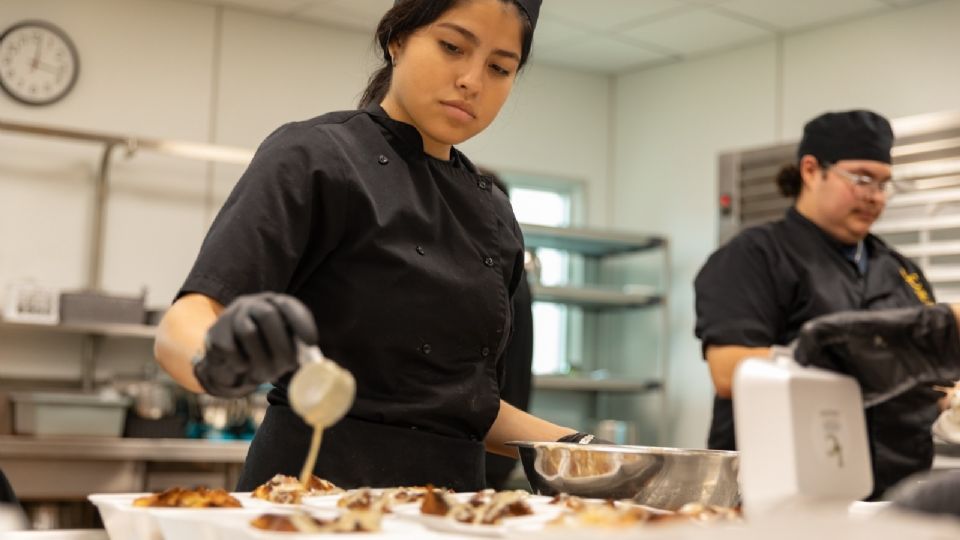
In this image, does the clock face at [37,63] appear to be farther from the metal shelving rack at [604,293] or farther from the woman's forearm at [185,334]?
the woman's forearm at [185,334]

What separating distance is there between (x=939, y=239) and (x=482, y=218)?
3.32m

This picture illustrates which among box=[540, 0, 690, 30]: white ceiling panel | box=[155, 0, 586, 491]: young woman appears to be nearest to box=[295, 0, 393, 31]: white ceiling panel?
box=[540, 0, 690, 30]: white ceiling panel

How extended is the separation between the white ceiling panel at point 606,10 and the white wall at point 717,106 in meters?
0.69

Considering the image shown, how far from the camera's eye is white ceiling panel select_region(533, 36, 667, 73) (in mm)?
5680

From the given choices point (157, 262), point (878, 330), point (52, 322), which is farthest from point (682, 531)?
point (157, 262)

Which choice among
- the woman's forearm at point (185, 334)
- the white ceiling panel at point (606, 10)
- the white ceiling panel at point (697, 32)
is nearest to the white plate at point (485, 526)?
the woman's forearm at point (185, 334)

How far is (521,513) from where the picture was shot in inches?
46.3

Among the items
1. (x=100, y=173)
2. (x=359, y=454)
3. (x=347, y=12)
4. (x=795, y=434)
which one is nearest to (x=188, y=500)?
(x=359, y=454)

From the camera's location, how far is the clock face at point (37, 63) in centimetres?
475

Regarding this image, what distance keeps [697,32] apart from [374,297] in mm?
4118

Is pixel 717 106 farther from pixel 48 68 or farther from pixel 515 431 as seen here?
pixel 515 431

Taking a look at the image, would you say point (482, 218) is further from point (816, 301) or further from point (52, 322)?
point (52, 322)

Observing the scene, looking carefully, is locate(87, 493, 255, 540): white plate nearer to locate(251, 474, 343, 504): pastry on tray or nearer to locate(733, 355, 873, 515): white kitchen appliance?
locate(251, 474, 343, 504): pastry on tray

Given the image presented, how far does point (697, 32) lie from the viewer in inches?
213
